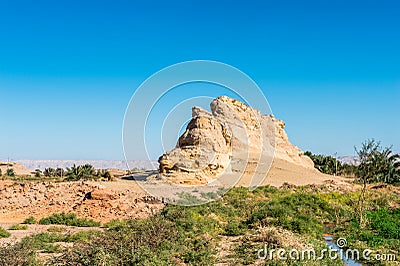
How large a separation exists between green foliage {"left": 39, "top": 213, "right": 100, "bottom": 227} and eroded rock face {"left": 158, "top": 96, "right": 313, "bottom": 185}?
11.2 meters

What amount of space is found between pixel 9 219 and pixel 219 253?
11.5 m

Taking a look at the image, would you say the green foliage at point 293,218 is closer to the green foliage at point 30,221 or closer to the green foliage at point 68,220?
the green foliage at point 68,220

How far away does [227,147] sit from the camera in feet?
107

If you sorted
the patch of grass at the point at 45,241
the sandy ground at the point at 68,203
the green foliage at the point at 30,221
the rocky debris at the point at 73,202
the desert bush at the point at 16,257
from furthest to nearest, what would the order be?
the rocky debris at the point at 73,202
the sandy ground at the point at 68,203
the green foliage at the point at 30,221
the patch of grass at the point at 45,241
the desert bush at the point at 16,257

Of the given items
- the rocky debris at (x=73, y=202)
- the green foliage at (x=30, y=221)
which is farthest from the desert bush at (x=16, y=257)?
the green foliage at (x=30, y=221)

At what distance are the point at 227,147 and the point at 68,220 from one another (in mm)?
18292

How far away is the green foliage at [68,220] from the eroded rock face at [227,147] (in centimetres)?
1118

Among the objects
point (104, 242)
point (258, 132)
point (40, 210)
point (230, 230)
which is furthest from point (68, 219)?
point (258, 132)

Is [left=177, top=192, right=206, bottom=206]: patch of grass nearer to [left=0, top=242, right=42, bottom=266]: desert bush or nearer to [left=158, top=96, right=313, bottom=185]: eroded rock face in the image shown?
[left=158, top=96, right=313, bottom=185]: eroded rock face

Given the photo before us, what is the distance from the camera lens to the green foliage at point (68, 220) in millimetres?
15625

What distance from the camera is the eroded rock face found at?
93.8 ft

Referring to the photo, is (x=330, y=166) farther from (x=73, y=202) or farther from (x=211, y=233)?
(x=211, y=233)

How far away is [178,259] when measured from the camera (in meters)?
9.20

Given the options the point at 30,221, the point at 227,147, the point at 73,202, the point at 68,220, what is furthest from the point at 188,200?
the point at 227,147
